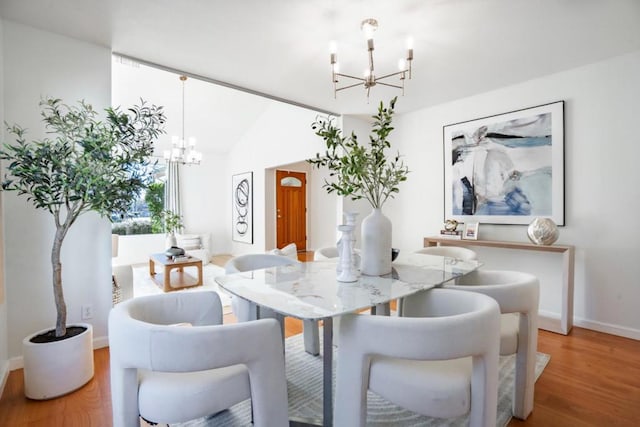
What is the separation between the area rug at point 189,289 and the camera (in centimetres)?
389

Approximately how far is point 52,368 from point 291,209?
5.97 meters

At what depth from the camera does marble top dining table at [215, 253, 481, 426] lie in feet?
3.99

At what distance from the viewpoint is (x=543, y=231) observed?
292 centimetres

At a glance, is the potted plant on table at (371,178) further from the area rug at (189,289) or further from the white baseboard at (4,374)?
the white baseboard at (4,374)

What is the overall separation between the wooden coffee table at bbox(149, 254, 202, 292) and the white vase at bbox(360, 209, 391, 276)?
339cm

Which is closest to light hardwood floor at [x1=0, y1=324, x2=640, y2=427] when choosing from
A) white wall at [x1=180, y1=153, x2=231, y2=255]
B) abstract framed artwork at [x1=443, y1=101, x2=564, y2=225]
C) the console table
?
the console table

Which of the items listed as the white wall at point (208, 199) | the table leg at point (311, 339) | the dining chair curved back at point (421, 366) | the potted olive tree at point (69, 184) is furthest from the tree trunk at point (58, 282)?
the white wall at point (208, 199)

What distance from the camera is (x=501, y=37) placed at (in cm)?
244

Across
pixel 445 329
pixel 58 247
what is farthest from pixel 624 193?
pixel 58 247

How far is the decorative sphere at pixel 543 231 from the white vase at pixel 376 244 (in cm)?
202

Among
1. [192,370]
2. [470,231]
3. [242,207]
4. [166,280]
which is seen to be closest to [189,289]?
[166,280]

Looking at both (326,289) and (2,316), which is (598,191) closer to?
(326,289)

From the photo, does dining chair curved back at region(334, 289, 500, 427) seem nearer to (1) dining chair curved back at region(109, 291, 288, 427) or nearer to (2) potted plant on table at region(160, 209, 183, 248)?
(1) dining chair curved back at region(109, 291, 288, 427)

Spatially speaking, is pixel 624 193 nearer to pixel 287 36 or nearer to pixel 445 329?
pixel 445 329
